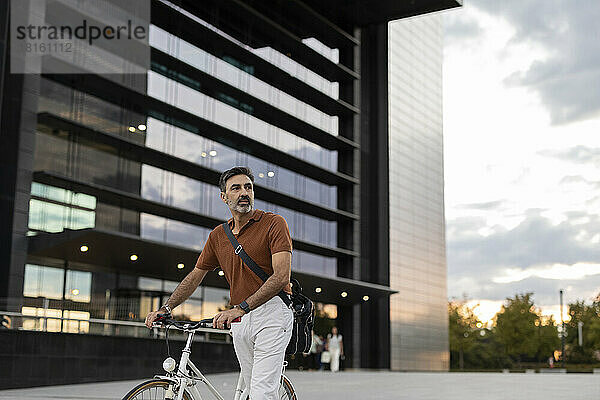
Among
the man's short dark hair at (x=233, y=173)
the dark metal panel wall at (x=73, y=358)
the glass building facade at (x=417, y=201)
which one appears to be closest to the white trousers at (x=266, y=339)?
the man's short dark hair at (x=233, y=173)

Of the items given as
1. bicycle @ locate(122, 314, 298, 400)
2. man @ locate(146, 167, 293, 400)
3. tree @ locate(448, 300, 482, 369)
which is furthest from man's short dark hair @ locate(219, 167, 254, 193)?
tree @ locate(448, 300, 482, 369)

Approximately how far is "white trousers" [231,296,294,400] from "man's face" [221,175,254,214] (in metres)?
0.65

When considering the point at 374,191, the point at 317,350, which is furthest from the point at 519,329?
the point at 317,350

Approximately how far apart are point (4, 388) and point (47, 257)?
989cm

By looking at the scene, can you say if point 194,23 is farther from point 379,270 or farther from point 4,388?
point 4,388

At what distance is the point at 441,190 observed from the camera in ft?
169

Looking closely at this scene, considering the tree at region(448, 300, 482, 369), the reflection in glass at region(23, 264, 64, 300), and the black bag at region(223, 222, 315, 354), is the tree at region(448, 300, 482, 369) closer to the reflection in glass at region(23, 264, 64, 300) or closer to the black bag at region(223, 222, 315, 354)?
the reflection in glass at region(23, 264, 64, 300)

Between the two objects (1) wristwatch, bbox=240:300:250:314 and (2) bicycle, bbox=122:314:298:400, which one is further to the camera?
(1) wristwatch, bbox=240:300:250:314

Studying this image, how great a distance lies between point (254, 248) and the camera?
5102 mm

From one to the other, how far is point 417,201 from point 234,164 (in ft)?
51.2

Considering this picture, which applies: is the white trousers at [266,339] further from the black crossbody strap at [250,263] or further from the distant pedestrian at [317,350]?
the distant pedestrian at [317,350]

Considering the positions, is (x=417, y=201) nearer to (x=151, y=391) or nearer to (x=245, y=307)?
(x=245, y=307)

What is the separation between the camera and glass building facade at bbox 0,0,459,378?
82.2ft

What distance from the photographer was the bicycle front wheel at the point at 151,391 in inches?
185
